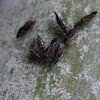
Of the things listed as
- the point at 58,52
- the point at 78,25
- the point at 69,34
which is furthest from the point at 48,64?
the point at 78,25

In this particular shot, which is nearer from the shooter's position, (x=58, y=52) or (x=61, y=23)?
(x=58, y=52)

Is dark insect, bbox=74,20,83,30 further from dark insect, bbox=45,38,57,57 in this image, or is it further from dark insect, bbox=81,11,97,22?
dark insect, bbox=45,38,57,57

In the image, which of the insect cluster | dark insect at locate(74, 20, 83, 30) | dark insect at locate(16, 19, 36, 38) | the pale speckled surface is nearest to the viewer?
the pale speckled surface

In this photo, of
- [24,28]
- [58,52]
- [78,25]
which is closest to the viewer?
[58,52]

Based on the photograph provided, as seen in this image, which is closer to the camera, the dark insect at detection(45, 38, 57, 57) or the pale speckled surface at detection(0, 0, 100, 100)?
the pale speckled surface at detection(0, 0, 100, 100)

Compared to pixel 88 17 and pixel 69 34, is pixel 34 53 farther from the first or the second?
pixel 88 17

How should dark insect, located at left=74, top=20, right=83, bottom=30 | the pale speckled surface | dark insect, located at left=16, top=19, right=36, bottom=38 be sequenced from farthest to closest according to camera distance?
dark insect, located at left=16, top=19, right=36, bottom=38 → dark insect, located at left=74, top=20, right=83, bottom=30 → the pale speckled surface

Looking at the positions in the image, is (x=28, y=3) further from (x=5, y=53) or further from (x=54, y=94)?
(x=54, y=94)

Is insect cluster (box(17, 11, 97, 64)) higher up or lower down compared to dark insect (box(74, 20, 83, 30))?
higher up

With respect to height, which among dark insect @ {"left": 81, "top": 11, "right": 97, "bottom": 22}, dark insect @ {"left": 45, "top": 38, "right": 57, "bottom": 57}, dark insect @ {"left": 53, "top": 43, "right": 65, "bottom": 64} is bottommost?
dark insect @ {"left": 81, "top": 11, "right": 97, "bottom": 22}

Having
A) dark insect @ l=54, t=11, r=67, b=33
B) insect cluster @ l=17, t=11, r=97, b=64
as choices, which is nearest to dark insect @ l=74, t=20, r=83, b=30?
insect cluster @ l=17, t=11, r=97, b=64
